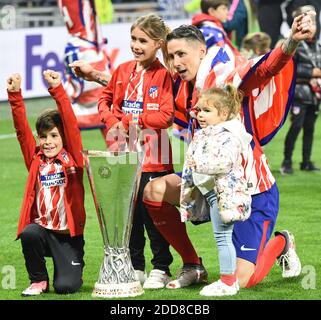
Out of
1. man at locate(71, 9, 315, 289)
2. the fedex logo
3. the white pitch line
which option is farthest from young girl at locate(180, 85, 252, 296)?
the fedex logo

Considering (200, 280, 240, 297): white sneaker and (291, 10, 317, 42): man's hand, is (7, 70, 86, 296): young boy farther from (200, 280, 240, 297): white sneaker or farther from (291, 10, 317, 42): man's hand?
(291, 10, 317, 42): man's hand

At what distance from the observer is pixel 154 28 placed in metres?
7.25

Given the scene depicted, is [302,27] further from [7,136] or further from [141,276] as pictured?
[7,136]

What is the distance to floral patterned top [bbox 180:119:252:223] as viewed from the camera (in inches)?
254

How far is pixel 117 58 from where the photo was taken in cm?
1756

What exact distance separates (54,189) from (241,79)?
125cm

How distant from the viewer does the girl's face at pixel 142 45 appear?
23.7ft

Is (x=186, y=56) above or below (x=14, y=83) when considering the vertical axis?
above

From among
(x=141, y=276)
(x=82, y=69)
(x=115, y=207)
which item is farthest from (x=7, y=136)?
(x=115, y=207)

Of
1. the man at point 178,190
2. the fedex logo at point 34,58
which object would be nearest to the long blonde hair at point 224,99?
the man at point 178,190

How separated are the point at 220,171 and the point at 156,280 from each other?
100cm

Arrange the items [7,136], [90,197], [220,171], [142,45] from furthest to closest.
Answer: [7,136]
[90,197]
[142,45]
[220,171]

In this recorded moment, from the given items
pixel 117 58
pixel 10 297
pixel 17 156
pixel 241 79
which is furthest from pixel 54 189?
pixel 117 58
